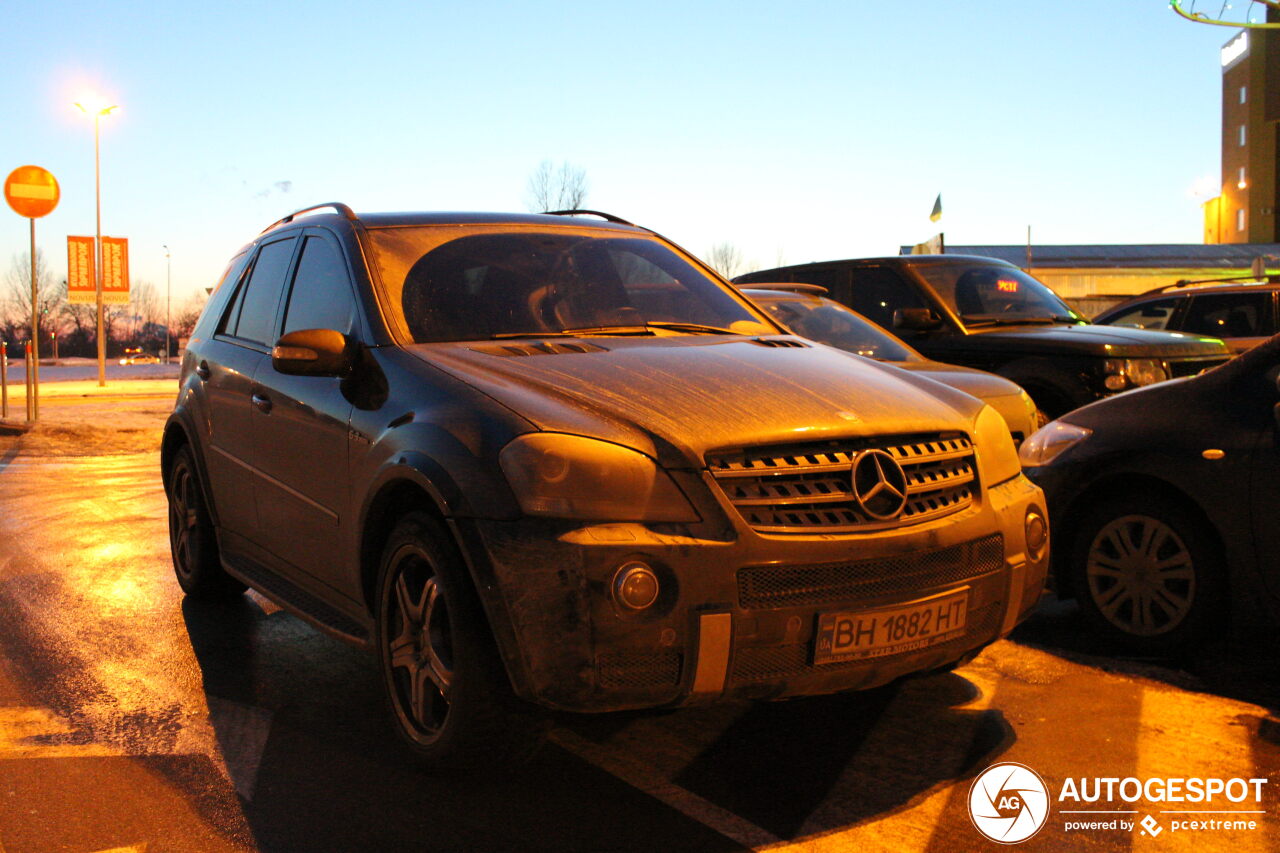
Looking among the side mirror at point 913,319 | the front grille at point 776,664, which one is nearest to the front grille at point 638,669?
the front grille at point 776,664

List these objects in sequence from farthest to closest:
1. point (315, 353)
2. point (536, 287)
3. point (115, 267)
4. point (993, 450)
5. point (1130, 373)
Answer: point (115, 267) → point (1130, 373) → point (536, 287) → point (315, 353) → point (993, 450)

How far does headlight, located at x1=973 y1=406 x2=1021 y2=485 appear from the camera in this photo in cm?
374

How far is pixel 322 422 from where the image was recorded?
4156 millimetres

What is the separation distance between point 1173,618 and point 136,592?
4.77 metres

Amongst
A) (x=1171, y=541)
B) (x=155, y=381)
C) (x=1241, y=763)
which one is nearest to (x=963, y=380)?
(x=1171, y=541)

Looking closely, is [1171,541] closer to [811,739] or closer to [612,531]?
[811,739]

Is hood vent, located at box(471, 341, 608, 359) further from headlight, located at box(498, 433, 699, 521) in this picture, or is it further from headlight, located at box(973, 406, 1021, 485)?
headlight, located at box(973, 406, 1021, 485)

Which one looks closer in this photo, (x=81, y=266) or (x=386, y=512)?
(x=386, y=512)

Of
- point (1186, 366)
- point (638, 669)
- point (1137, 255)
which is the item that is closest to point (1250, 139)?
point (1137, 255)

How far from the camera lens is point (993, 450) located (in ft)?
12.6

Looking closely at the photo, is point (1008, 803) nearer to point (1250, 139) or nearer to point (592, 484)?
point (592, 484)

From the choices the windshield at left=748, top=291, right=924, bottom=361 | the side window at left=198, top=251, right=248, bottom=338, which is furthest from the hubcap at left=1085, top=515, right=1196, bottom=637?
the side window at left=198, top=251, right=248, bottom=338

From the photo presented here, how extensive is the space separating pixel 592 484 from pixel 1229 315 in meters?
10.6

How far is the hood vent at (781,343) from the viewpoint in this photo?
14.3ft
